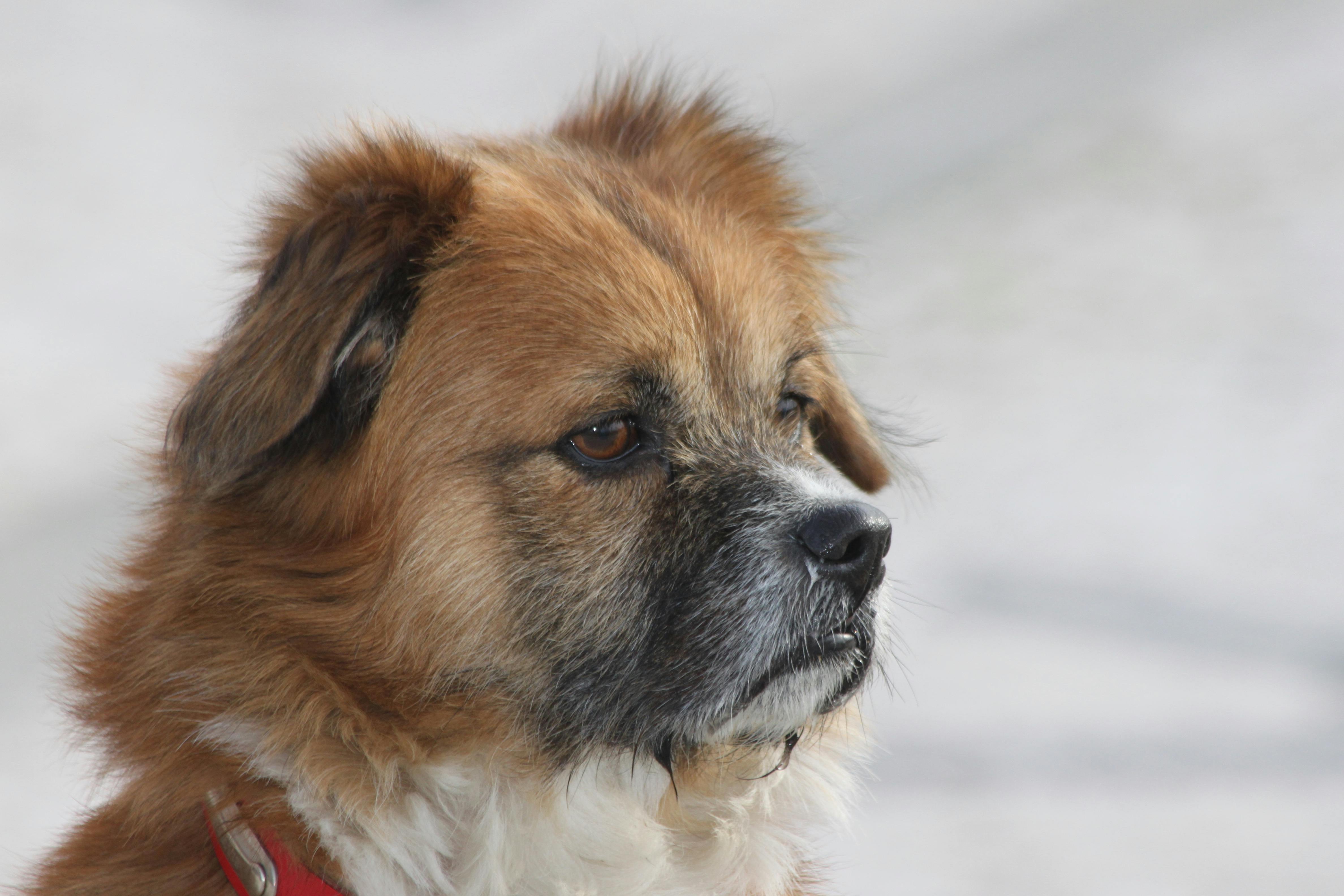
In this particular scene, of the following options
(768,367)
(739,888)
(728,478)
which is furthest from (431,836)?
(768,367)

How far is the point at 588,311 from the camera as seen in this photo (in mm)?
2414

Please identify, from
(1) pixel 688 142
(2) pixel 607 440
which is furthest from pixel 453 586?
(1) pixel 688 142

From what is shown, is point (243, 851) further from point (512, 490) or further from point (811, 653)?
point (811, 653)

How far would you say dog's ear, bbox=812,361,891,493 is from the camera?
3076 millimetres

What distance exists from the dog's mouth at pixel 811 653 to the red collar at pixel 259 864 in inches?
30.6

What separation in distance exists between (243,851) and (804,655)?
38.8 inches

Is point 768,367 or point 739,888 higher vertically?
point 768,367

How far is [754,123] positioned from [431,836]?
1868mm

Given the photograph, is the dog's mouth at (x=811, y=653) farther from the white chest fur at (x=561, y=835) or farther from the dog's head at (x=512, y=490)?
the white chest fur at (x=561, y=835)

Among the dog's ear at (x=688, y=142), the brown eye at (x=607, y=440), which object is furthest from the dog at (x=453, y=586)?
the dog's ear at (x=688, y=142)

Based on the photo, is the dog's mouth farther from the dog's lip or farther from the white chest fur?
the white chest fur

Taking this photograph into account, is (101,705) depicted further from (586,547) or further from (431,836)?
(586,547)

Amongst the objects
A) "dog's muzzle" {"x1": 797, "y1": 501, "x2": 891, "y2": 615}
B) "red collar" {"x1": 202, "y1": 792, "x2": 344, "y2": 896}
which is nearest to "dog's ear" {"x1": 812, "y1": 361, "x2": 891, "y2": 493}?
"dog's muzzle" {"x1": 797, "y1": 501, "x2": 891, "y2": 615}

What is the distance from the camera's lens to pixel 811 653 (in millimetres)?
2373
